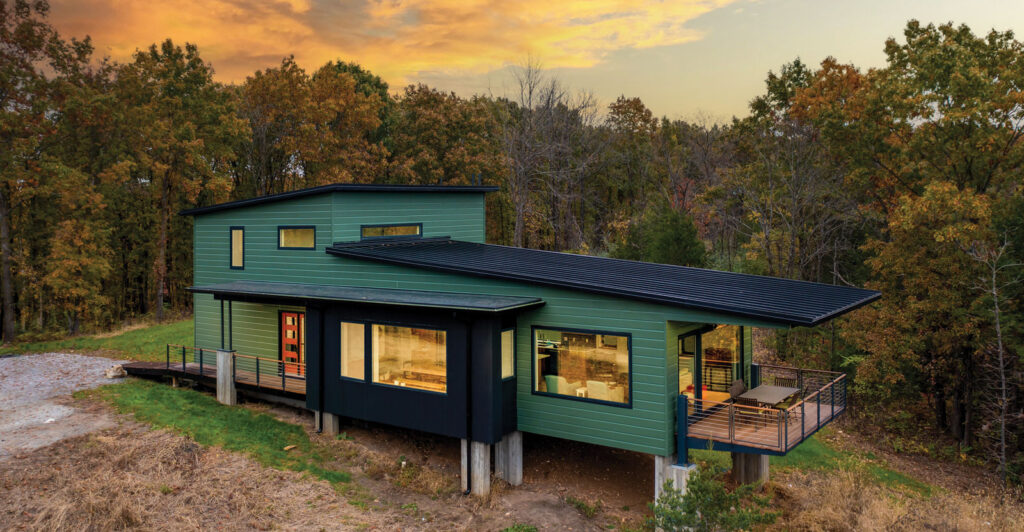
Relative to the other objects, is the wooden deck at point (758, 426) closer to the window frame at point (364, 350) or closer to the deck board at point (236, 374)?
the window frame at point (364, 350)

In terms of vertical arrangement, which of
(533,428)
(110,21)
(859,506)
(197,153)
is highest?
(110,21)

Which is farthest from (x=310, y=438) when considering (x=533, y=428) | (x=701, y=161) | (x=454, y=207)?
(x=701, y=161)

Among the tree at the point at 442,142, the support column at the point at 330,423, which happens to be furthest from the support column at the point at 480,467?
the tree at the point at 442,142

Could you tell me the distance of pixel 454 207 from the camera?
19469 mm

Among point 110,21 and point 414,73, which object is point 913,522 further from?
point 414,73

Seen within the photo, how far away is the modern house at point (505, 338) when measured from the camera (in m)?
11.8

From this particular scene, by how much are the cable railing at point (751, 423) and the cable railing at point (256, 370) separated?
9360 mm

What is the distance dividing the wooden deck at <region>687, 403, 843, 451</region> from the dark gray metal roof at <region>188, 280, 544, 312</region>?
385 cm

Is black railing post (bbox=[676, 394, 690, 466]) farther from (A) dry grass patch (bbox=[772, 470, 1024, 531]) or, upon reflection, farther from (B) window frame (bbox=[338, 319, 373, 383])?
(B) window frame (bbox=[338, 319, 373, 383])

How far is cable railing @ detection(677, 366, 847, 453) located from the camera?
11234 millimetres

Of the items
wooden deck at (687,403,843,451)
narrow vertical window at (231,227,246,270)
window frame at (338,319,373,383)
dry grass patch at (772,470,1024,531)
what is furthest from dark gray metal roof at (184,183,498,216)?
dry grass patch at (772,470,1024,531)

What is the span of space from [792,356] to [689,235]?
6.95m

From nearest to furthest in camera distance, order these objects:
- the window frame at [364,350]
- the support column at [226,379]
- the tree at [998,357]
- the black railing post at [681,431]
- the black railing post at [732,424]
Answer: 1. the black railing post at [732,424]
2. the black railing post at [681,431]
3. the window frame at [364,350]
4. the support column at [226,379]
5. the tree at [998,357]

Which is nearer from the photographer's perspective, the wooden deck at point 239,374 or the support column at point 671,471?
the support column at point 671,471
